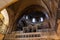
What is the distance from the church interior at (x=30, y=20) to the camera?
330 inches

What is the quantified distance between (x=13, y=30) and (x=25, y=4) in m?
2.19

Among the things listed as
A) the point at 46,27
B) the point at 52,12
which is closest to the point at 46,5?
the point at 52,12

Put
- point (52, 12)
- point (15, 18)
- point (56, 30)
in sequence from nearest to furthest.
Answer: point (56, 30) → point (52, 12) → point (15, 18)

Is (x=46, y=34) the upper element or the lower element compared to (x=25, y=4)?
lower

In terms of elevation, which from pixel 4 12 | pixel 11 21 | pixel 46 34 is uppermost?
pixel 4 12

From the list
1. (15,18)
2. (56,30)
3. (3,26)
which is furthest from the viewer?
(15,18)

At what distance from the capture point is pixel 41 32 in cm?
862

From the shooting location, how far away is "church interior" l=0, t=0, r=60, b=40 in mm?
8394

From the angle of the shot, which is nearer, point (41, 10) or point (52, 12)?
point (52, 12)

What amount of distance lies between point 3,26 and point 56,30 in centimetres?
371

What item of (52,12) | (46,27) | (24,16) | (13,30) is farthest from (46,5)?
(13,30)

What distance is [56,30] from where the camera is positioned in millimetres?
8125

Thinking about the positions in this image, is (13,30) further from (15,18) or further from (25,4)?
(25,4)

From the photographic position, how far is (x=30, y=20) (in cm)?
1077
